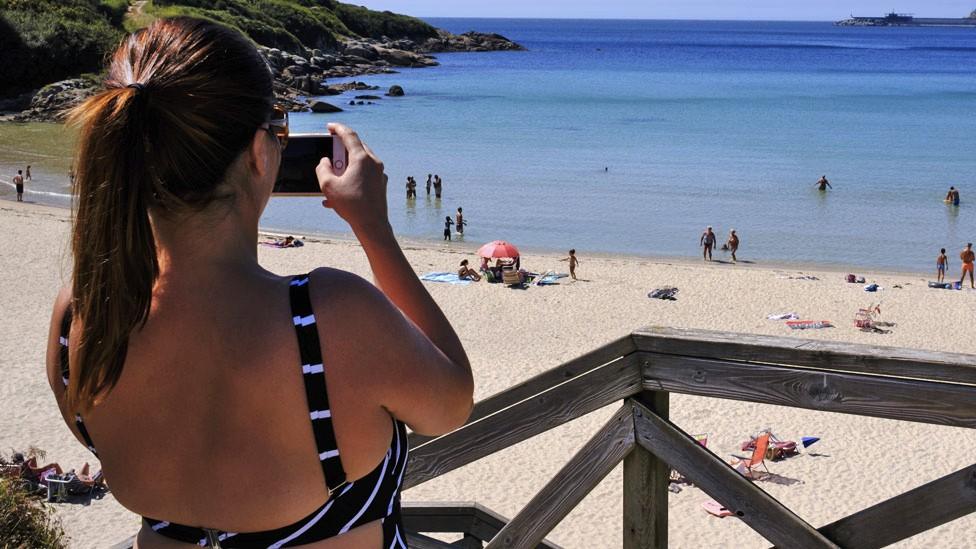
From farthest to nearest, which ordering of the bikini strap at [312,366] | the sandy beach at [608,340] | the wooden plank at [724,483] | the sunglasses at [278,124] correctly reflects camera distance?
the sandy beach at [608,340] → the wooden plank at [724,483] → the sunglasses at [278,124] → the bikini strap at [312,366]

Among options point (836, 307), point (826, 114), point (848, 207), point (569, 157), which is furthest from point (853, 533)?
point (826, 114)

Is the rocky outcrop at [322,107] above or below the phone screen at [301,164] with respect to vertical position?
below

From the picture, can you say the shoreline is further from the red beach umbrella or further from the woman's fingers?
the woman's fingers

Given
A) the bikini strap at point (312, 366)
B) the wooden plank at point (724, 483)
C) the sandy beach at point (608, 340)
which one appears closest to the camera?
the bikini strap at point (312, 366)

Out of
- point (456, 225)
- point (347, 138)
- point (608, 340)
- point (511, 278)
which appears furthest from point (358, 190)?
point (456, 225)

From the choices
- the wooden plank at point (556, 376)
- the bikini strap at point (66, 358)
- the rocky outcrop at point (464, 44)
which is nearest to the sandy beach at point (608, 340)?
the bikini strap at point (66, 358)

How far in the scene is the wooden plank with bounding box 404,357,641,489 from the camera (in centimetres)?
239

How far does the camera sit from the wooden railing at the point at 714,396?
7.07ft

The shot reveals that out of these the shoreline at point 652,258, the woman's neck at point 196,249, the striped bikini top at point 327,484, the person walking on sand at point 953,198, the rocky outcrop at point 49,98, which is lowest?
the shoreline at point 652,258

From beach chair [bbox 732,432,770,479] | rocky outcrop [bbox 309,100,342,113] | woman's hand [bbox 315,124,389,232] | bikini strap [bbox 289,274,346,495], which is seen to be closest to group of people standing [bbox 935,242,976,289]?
beach chair [bbox 732,432,770,479]

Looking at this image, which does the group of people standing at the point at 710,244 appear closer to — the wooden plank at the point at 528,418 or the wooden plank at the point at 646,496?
the wooden plank at the point at 528,418

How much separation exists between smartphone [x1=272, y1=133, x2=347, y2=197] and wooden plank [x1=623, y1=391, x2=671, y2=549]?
3.71 ft

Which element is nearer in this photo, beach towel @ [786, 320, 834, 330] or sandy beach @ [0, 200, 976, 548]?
sandy beach @ [0, 200, 976, 548]

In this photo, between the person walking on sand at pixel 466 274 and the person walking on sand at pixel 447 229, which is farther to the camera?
the person walking on sand at pixel 447 229
